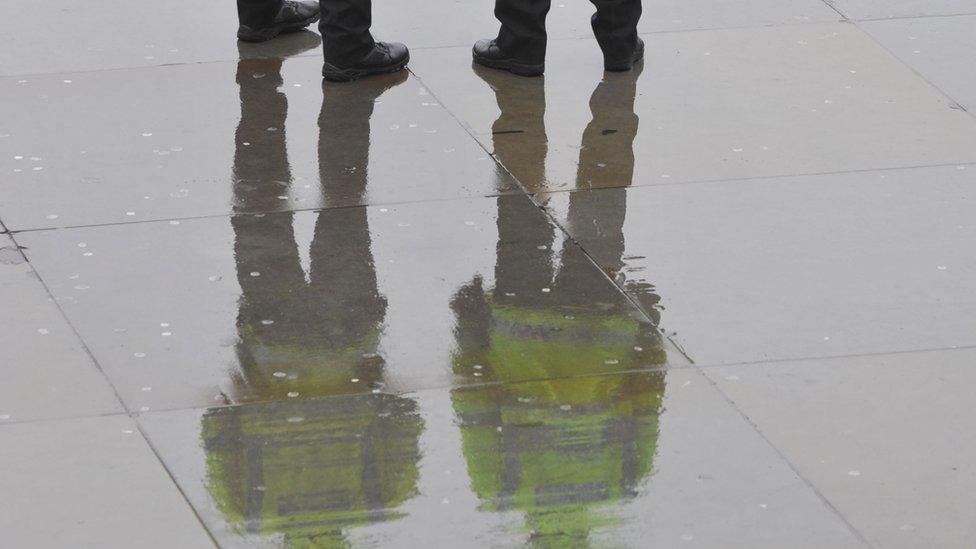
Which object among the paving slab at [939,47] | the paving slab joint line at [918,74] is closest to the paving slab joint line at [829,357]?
the paving slab joint line at [918,74]

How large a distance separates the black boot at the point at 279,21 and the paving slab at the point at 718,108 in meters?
0.63

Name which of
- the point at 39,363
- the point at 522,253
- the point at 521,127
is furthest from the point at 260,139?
the point at 39,363

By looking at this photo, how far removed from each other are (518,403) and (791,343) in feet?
3.01

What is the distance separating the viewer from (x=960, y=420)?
457 centimetres

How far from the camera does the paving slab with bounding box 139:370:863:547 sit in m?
4.03

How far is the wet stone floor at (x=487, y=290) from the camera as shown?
4.18 m

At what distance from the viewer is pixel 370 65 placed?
709 centimetres

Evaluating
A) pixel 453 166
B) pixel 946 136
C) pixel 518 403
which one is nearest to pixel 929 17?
pixel 946 136

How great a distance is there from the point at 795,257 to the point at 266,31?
9.93 feet

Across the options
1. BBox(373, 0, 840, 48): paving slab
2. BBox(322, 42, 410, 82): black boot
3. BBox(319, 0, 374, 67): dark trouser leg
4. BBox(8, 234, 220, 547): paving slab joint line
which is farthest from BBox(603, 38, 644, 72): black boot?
BBox(8, 234, 220, 547): paving slab joint line

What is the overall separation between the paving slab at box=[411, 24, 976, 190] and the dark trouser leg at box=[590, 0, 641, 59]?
0.39 feet

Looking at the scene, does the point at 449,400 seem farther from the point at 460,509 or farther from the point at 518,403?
the point at 460,509

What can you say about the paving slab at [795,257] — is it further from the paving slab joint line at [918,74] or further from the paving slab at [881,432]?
the paving slab joint line at [918,74]

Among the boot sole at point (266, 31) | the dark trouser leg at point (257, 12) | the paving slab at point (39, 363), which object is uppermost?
the paving slab at point (39, 363)
